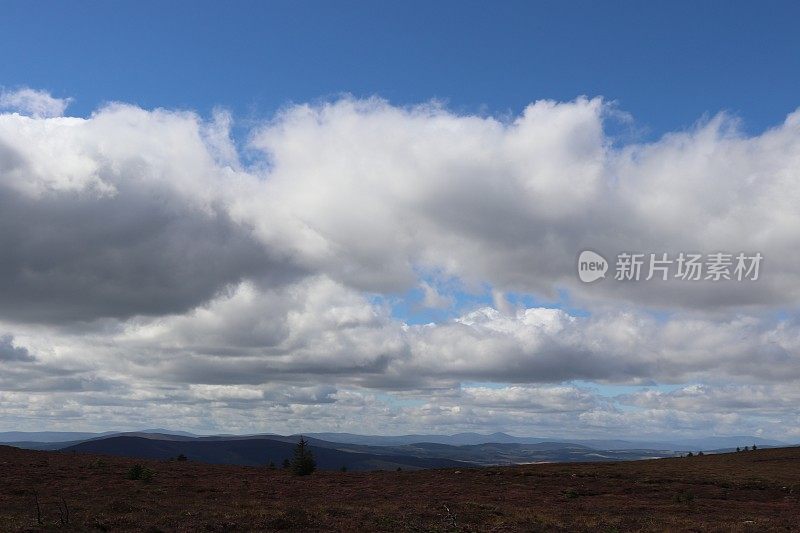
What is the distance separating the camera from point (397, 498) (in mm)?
51875

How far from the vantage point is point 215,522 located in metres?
33.2

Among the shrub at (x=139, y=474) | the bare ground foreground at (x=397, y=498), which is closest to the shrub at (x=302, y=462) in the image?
the bare ground foreground at (x=397, y=498)

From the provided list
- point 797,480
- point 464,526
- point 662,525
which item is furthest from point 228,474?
point 797,480

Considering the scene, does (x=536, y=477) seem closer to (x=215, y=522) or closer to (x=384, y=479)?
(x=384, y=479)

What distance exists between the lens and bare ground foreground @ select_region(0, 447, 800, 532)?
3516 cm

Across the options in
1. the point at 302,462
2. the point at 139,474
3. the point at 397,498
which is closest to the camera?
the point at 397,498

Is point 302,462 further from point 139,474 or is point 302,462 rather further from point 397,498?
point 397,498

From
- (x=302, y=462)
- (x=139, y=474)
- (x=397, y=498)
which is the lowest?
(x=302, y=462)

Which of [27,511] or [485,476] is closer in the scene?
[27,511]

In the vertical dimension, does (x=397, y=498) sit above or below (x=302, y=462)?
above

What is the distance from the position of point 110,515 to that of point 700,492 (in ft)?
175

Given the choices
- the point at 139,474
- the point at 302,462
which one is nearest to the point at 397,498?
the point at 302,462

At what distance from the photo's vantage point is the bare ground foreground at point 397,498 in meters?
35.2

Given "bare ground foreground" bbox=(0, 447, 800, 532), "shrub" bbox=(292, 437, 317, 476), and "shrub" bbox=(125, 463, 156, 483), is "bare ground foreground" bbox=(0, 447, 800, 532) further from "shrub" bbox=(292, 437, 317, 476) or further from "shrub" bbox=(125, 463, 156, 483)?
"shrub" bbox=(292, 437, 317, 476)
